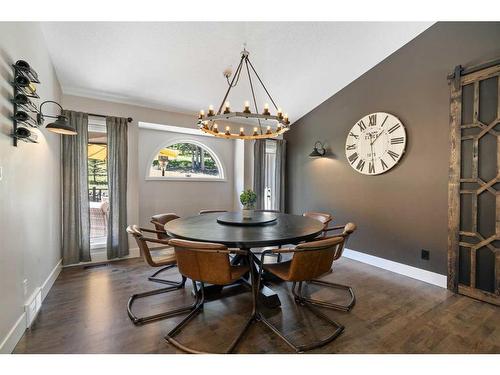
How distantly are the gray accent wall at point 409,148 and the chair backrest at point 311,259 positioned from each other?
1.78 metres

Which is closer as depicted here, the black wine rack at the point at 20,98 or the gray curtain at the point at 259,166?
the black wine rack at the point at 20,98

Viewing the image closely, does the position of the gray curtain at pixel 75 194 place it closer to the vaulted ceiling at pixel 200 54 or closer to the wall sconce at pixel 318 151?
the vaulted ceiling at pixel 200 54

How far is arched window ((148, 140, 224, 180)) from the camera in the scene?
4.59m

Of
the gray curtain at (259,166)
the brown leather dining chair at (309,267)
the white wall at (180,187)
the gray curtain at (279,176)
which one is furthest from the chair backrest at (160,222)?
the gray curtain at (279,176)

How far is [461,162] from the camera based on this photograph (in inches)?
107

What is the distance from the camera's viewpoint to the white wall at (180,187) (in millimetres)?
4375

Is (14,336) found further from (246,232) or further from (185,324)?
(246,232)

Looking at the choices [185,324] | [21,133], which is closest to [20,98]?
[21,133]

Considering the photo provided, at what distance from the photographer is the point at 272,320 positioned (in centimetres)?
214

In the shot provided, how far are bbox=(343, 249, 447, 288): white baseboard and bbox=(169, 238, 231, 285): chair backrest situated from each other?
263 cm

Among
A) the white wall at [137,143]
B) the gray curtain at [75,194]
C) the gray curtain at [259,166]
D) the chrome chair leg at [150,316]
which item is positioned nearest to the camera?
the chrome chair leg at [150,316]

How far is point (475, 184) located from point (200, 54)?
3.51 meters
